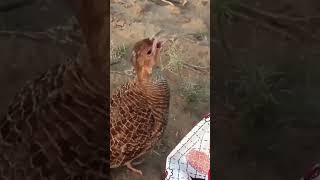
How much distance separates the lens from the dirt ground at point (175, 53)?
1.83 metres

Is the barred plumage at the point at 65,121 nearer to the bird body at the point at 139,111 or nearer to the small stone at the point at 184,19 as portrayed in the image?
the bird body at the point at 139,111

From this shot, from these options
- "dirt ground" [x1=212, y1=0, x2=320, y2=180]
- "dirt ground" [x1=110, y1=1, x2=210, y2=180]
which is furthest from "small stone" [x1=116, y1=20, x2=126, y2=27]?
"dirt ground" [x1=212, y1=0, x2=320, y2=180]

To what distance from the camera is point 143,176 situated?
1849mm

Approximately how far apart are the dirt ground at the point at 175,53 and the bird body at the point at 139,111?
26mm

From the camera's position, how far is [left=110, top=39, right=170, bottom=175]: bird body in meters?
1.84

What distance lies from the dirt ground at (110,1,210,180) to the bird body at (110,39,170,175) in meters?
0.03

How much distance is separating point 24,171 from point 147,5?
2.39 ft

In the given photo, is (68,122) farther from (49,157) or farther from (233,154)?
(233,154)

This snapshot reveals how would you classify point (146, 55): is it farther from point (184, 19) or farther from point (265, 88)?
point (265, 88)

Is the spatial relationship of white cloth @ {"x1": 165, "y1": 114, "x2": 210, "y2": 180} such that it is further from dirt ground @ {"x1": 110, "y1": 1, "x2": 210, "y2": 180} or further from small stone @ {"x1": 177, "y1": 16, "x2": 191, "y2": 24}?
small stone @ {"x1": 177, "y1": 16, "x2": 191, "y2": 24}

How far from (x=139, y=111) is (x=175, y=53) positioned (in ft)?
0.80

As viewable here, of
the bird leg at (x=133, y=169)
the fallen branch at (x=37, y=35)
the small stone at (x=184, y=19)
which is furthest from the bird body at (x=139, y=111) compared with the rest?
the fallen branch at (x=37, y=35)

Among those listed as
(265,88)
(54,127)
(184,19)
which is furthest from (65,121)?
(265,88)

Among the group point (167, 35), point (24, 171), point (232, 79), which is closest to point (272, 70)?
point (232, 79)
